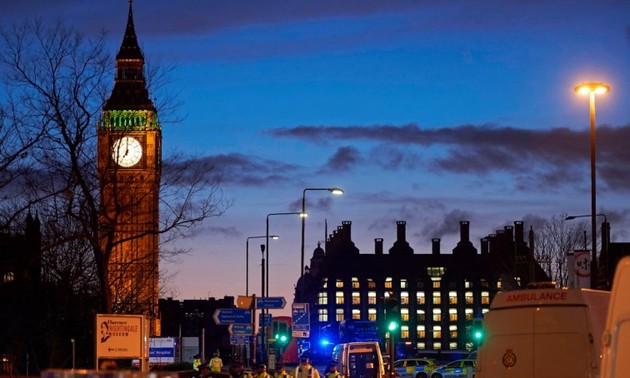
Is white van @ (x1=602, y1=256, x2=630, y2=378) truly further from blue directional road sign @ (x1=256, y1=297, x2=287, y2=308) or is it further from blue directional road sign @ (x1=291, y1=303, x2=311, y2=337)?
blue directional road sign @ (x1=291, y1=303, x2=311, y2=337)

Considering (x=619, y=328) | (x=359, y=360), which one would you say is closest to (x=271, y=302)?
(x=359, y=360)

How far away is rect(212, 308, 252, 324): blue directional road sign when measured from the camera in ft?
155

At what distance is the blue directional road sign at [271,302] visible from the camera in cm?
4559

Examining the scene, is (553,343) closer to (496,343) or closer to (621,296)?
(496,343)

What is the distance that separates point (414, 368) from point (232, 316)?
26292mm

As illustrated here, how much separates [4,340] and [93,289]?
4.95 m

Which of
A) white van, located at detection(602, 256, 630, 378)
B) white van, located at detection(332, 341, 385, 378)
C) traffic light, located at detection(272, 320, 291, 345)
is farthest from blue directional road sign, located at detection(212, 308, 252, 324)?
white van, located at detection(602, 256, 630, 378)

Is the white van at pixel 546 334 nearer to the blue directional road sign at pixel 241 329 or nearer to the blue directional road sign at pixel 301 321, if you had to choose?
the blue directional road sign at pixel 301 321

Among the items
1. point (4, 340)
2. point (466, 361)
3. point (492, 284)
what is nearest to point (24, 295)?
point (4, 340)

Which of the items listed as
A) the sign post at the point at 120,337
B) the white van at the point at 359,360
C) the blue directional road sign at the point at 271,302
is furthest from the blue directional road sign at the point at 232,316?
the sign post at the point at 120,337

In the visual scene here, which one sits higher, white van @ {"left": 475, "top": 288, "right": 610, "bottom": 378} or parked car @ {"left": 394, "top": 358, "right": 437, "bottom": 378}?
white van @ {"left": 475, "top": 288, "right": 610, "bottom": 378}

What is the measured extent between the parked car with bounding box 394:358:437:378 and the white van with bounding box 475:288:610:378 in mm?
48262

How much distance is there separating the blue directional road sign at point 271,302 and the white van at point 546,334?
23.8 m

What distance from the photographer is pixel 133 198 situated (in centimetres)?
3416
